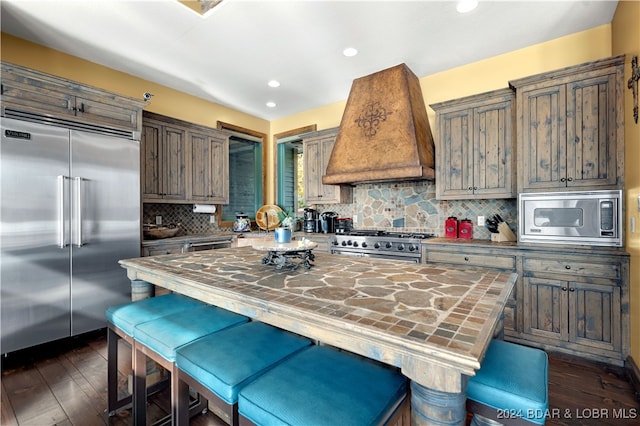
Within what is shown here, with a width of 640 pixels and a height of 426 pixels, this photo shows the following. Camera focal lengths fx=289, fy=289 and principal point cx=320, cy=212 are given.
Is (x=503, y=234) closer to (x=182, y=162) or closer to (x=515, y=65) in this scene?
(x=515, y=65)

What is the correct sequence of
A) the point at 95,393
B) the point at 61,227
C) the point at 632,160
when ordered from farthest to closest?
the point at 61,227 < the point at 632,160 < the point at 95,393

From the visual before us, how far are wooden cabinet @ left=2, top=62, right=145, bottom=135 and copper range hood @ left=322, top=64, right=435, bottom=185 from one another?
2.38m

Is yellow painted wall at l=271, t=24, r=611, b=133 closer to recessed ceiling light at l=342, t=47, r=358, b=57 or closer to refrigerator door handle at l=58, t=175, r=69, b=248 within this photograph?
recessed ceiling light at l=342, t=47, r=358, b=57

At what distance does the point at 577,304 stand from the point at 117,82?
538cm

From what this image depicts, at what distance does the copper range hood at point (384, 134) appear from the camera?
3.12 meters

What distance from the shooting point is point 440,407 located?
80 cm

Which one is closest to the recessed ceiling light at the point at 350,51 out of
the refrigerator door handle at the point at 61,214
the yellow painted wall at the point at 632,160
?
the yellow painted wall at the point at 632,160

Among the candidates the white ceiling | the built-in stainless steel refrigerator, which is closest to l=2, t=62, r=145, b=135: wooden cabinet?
the built-in stainless steel refrigerator

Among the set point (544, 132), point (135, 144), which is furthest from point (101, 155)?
point (544, 132)

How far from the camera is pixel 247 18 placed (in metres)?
2.66

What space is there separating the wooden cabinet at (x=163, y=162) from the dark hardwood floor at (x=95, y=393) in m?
1.84

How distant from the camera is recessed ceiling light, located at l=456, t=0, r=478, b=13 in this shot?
2438mm

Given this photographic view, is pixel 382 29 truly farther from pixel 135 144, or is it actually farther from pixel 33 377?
pixel 33 377

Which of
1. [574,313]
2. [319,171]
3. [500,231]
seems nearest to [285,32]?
[319,171]
